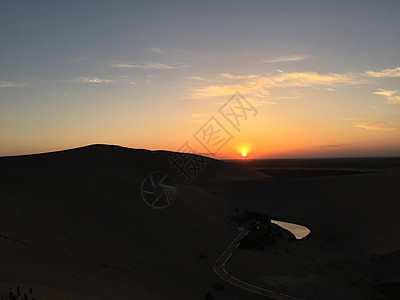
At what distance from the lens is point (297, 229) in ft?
83.5

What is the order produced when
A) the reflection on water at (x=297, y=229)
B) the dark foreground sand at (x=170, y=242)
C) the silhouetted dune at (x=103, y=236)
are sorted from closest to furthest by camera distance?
1. the silhouetted dune at (x=103, y=236)
2. the dark foreground sand at (x=170, y=242)
3. the reflection on water at (x=297, y=229)

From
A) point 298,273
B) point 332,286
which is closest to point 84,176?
point 298,273

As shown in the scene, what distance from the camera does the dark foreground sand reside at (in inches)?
488

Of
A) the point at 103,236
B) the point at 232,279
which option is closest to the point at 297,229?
the point at 232,279

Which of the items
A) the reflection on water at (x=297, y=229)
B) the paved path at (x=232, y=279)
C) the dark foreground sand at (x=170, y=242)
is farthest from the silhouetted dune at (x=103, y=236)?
the reflection on water at (x=297, y=229)

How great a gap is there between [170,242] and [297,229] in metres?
11.7

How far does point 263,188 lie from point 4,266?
3184 centimetres

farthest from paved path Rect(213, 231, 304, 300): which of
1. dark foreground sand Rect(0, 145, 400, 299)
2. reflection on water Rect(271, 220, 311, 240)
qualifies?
reflection on water Rect(271, 220, 311, 240)

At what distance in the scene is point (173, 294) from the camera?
41.0 feet

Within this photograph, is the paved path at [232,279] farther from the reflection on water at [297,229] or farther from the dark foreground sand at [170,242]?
the reflection on water at [297,229]

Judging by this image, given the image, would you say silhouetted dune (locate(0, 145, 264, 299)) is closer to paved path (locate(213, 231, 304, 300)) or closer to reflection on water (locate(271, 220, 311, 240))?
paved path (locate(213, 231, 304, 300))

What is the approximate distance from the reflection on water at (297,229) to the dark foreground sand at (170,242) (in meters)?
0.99

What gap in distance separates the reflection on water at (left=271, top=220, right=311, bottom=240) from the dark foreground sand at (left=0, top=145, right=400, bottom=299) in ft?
3.25

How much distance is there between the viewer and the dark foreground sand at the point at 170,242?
12.4 m
